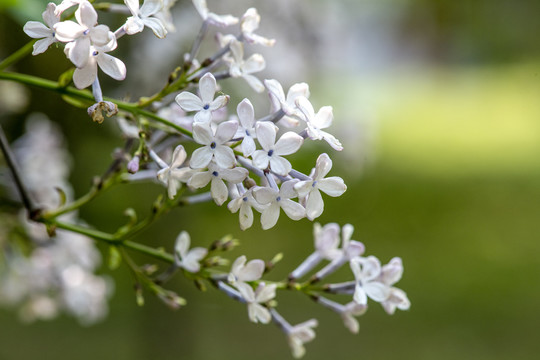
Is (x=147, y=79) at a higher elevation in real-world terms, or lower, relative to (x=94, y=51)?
lower

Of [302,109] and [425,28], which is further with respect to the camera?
[425,28]

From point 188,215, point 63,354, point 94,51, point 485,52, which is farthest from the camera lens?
point 485,52

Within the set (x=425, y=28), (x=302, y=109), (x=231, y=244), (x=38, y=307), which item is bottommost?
(x=425, y=28)

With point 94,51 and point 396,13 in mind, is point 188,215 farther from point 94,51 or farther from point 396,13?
point 396,13

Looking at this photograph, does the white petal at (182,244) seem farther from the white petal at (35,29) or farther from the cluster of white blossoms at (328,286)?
the white petal at (35,29)

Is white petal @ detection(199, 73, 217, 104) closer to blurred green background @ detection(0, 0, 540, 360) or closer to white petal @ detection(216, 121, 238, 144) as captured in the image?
white petal @ detection(216, 121, 238, 144)

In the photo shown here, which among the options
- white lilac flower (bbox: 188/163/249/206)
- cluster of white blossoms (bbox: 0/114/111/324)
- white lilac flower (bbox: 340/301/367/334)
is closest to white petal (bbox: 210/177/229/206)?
white lilac flower (bbox: 188/163/249/206)

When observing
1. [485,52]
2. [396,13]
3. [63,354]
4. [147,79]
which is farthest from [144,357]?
[396,13]
